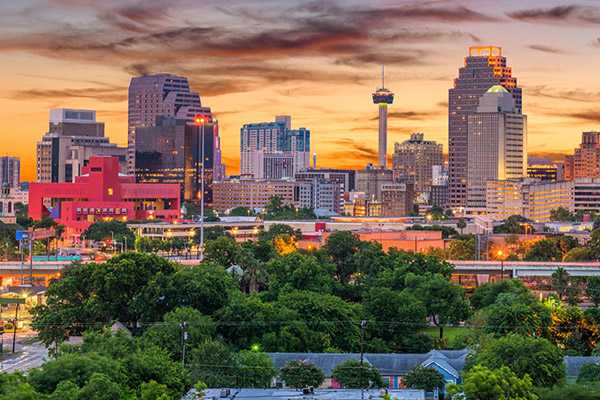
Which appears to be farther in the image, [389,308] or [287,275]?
[287,275]

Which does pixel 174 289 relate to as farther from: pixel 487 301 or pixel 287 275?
pixel 487 301

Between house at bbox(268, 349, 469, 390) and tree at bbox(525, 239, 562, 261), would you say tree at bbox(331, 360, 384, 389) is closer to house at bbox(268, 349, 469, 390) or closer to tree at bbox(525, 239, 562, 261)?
house at bbox(268, 349, 469, 390)

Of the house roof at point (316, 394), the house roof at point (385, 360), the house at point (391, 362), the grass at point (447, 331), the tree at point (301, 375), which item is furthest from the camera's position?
the grass at point (447, 331)

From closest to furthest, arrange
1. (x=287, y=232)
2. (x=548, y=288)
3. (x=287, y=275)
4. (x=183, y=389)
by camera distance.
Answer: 1. (x=183, y=389)
2. (x=287, y=275)
3. (x=548, y=288)
4. (x=287, y=232)

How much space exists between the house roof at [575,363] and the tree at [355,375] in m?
15.0

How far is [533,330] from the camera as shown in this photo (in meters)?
82.0

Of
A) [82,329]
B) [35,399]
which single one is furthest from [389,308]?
[35,399]

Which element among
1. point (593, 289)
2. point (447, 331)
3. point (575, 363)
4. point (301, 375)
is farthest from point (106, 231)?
point (575, 363)

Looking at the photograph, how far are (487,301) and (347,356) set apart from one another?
118 ft

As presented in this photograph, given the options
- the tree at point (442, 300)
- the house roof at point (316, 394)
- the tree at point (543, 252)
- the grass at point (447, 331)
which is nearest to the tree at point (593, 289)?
the tree at point (442, 300)

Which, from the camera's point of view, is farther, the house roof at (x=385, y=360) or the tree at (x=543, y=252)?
the tree at (x=543, y=252)

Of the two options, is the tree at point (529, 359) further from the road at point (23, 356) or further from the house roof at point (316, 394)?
the road at point (23, 356)

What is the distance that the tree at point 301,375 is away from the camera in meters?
67.7

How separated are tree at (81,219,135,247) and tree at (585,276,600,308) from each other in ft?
320
